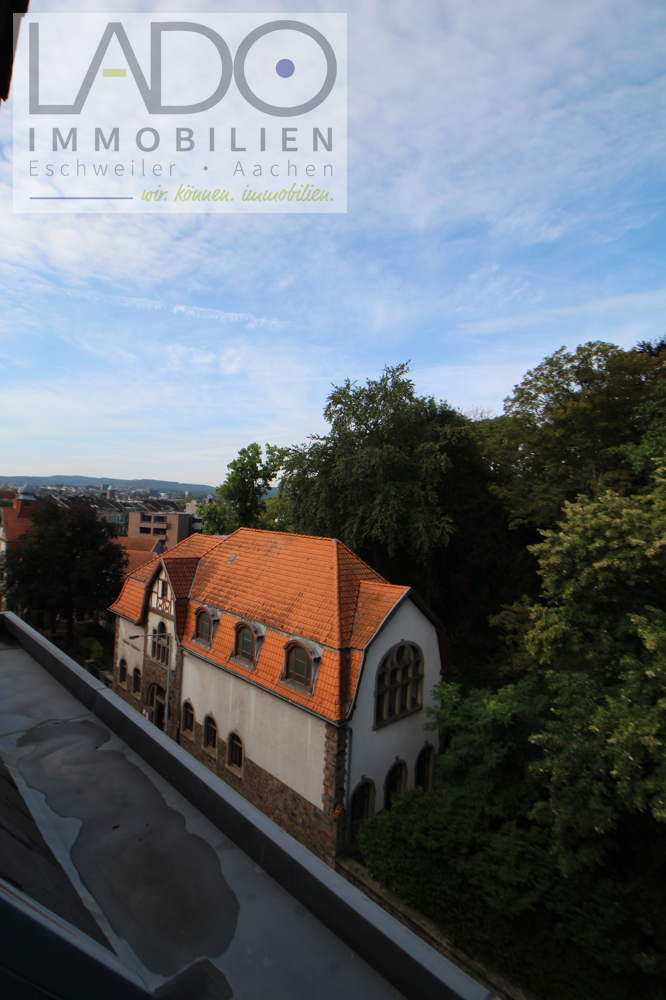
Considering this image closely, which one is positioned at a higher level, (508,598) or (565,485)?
(565,485)

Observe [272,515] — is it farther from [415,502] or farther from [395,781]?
[395,781]

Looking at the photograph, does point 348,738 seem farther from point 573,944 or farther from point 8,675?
point 8,675

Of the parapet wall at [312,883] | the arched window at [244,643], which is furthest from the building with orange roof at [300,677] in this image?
the parapet wall at [312,883]

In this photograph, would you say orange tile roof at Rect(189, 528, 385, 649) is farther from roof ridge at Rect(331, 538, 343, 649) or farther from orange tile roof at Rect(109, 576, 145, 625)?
orange tile roof at Rect(109, 576, 145, 625)

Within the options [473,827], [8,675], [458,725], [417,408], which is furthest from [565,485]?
[8,675]

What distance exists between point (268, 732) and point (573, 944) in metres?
8.75

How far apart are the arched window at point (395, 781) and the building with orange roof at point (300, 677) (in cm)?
4

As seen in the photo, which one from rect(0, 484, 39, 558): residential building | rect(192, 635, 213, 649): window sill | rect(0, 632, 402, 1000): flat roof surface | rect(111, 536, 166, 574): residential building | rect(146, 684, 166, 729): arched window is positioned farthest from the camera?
rect(111, 536, 166, 574): residential building

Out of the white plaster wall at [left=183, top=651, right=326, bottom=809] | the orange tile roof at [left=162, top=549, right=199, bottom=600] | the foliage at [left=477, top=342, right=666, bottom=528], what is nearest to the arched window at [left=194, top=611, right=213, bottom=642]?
the white plaster wall at [left=183, top=651, right=326, bottom=809]

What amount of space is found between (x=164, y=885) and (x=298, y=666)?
40.0ft

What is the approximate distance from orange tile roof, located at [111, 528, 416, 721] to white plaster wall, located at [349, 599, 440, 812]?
0.64 meters

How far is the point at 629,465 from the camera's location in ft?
57.3

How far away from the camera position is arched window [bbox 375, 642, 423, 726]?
48.3ft

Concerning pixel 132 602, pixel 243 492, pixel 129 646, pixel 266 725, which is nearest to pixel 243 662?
pixel 266 725
